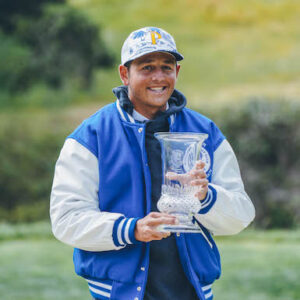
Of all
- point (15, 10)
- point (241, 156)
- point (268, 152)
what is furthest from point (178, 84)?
point (15, 10)

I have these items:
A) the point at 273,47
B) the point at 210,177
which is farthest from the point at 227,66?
the point at 210,177

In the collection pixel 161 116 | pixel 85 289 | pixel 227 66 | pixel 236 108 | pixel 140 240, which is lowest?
pixel 85 289

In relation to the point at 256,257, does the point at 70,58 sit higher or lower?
higher

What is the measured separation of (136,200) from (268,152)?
425 inches

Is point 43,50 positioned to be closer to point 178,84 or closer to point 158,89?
point 178,84

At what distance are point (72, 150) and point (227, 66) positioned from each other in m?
12.2

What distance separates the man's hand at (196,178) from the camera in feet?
7.63

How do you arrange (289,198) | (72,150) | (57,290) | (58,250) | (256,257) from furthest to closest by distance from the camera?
(289,198) → (58,250) → (256,257) → (57,290) → (72,150)

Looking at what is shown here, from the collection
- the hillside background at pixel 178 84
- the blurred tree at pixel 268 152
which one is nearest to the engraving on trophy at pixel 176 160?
the hillside background at pixel 178 84

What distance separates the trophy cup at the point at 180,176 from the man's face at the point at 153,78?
0.26 meters

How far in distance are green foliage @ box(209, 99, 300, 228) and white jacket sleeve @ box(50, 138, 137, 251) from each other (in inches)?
409

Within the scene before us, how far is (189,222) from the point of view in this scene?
2.38 meters

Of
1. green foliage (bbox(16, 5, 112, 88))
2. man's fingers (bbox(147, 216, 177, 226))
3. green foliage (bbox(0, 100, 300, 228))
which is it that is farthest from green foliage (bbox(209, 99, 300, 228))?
man's fingers (bbox(147, 216, 177, 226))

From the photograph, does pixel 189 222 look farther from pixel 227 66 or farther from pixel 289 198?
pixel 227 66
